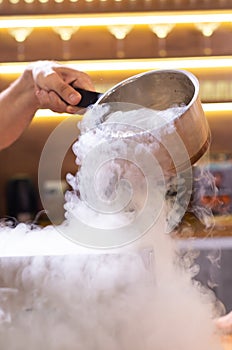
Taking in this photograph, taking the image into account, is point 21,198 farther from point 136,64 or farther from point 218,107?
point 218,107

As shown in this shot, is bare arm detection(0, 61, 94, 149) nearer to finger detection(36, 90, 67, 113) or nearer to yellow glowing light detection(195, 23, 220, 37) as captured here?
finger detection(36, 90, 67, 113)

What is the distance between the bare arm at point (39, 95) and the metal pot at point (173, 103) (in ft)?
0.36

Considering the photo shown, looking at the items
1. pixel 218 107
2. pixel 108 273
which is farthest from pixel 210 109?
pixel 108 273

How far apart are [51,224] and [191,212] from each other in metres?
0.31

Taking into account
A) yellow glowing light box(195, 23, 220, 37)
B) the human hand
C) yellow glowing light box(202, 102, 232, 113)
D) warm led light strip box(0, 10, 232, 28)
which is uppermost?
the human hand

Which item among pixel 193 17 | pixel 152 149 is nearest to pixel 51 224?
pixel 152 149

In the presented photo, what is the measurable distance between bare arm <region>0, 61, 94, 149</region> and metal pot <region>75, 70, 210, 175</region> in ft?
0.36

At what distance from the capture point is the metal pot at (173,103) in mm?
761

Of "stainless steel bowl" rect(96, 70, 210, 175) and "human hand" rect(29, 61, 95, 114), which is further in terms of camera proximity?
"human hand" rect(29, 61, 95, 114)

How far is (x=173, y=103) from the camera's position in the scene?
3.09 ft

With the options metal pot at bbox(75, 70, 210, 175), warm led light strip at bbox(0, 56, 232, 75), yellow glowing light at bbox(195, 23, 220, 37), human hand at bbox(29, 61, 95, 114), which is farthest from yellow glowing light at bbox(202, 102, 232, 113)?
metal pot at bbox(75, 70, 210, 175)

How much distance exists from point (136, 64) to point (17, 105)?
3.77 ft

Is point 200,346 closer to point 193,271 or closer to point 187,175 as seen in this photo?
point 193,271

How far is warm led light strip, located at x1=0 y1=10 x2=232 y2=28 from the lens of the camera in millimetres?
2424
